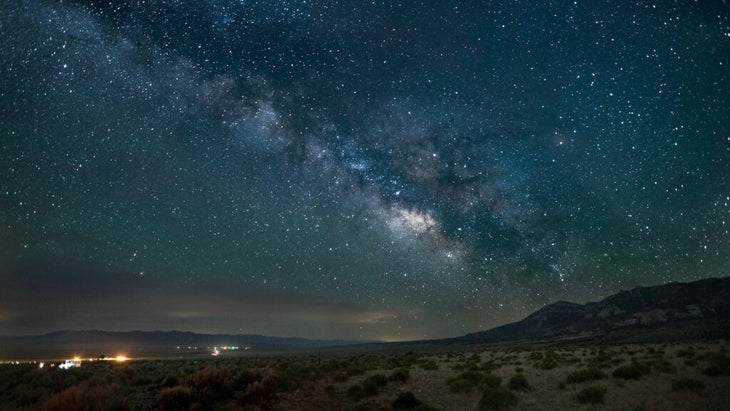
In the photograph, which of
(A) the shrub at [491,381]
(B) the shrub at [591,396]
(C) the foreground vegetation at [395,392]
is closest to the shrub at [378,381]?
(C) the foreground vegetation at [395,392]

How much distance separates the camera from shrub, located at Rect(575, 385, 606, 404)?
1429cm

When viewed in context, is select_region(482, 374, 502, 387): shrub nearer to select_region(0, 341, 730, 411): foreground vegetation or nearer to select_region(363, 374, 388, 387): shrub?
select_region(0, 341, 730, 411): foreground vegetation

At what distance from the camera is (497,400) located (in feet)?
46.8

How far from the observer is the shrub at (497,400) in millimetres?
13914

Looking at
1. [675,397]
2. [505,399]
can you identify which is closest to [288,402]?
[505,399]

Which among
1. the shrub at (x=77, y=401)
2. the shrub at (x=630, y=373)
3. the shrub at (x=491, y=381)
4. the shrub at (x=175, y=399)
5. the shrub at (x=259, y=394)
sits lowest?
the shrub at (x=630, y=373)

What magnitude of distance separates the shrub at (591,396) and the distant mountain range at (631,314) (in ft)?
307

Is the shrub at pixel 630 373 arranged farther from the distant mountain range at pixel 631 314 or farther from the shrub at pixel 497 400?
the distant mountain range at pixel 631 314

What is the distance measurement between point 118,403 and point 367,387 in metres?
9.58

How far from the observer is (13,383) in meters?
21.7

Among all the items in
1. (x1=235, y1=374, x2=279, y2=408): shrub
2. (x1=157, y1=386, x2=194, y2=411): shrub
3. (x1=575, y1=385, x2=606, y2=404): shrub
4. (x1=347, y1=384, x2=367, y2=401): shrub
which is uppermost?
(x1=157, y1=386, x2=194, y2=411): shrub

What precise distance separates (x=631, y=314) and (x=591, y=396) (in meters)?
138

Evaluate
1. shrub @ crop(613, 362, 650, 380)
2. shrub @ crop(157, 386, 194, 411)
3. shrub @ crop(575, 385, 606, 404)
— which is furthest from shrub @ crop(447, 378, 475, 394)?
shrub @ crop(157, 386, 194, 411)

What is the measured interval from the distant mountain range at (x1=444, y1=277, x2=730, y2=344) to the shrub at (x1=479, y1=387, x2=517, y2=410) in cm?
9516
